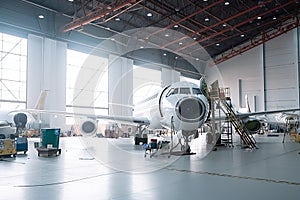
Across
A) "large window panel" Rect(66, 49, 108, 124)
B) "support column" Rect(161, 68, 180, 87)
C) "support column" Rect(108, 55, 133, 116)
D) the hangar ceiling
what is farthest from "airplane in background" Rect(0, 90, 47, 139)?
"support column" Rect(161, 68, 180, 87)

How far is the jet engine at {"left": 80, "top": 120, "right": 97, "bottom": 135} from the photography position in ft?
59.2

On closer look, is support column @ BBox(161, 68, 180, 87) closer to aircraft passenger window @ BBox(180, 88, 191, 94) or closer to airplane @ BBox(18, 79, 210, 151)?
airplane @ BBox(18, 79, 210, 151)

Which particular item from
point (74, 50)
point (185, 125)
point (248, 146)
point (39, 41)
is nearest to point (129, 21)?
point (74, 50)

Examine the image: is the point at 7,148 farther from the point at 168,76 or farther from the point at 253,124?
the point at 168,76

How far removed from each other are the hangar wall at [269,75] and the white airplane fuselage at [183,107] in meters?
30.7

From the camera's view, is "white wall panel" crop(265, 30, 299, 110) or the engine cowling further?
"white wall panel" crop(265, 30, 299, 110)

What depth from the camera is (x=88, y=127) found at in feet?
59.4

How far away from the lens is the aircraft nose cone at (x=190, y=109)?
11.6m

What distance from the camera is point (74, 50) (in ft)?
111

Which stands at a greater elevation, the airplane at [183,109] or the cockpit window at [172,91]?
the cockpit window at [172,91]

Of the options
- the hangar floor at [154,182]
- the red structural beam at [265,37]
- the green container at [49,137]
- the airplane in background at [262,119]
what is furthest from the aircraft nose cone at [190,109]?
the red structural beam at [265,37]

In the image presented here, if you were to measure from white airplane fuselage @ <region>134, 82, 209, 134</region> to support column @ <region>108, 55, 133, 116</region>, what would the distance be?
23629 mm

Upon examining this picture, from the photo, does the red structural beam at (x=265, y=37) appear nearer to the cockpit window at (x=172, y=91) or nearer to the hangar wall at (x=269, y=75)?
the hangar wall at (x=269, y=75)

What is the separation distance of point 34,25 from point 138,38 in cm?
1331
